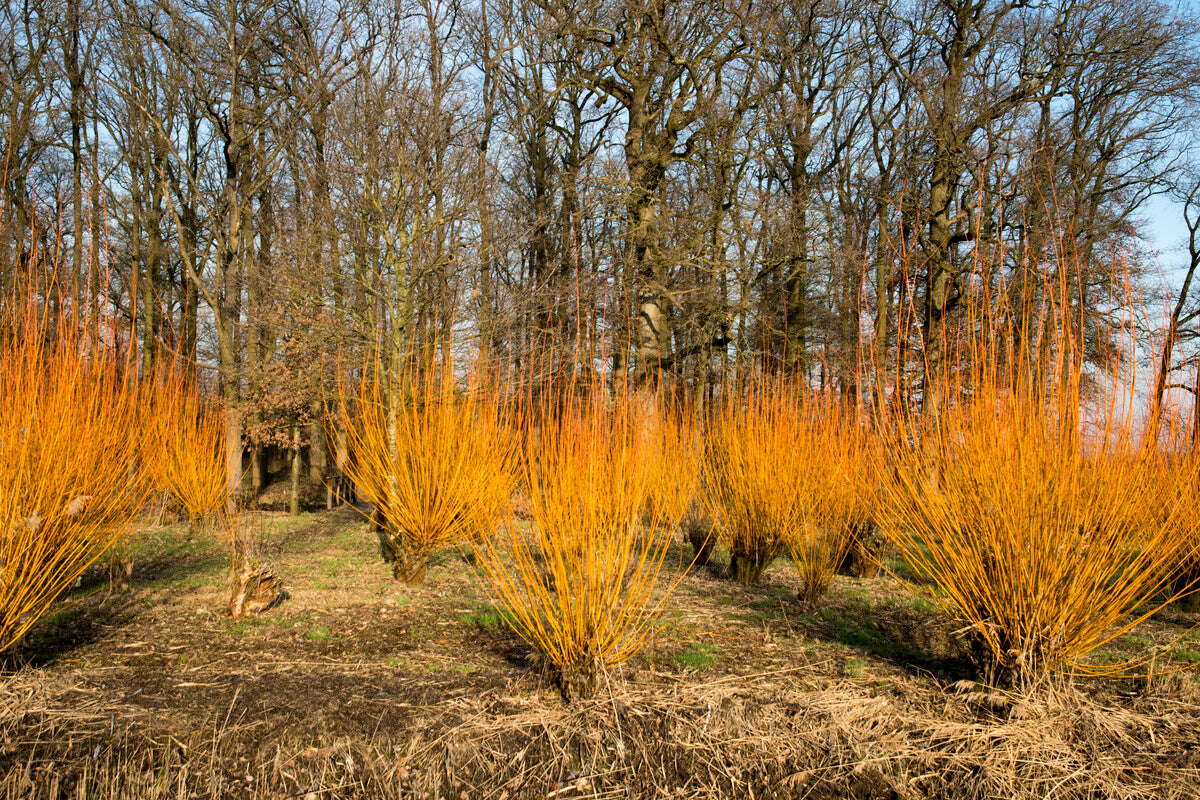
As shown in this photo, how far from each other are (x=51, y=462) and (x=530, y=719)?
2.84 m

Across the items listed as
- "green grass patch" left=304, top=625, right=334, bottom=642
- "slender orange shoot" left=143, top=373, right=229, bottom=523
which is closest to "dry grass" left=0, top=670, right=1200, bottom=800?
"green grass patch" left=304, top=625, right=334, bottom=642

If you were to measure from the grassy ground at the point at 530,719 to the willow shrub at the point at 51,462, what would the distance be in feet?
1.57

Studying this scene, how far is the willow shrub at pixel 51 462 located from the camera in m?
3.44

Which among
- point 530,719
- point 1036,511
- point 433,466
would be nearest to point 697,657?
point 530,719

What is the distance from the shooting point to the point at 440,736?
2967 millimetres

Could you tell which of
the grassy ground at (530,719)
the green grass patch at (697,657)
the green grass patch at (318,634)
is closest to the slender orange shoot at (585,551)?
the grassy ground at (530,719)

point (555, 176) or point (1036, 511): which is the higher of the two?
point (555, 176)

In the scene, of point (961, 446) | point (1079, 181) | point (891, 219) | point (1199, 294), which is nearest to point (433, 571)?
point (961, 446)

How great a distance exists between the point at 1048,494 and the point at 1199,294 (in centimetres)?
1326

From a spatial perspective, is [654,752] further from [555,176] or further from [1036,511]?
[555,176]

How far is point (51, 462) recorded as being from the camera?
3.66 metres

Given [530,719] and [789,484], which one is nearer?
[530,719]

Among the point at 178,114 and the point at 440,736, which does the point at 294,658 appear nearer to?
the point at 440,736

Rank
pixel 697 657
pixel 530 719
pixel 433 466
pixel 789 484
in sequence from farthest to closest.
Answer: pixel 789 484 → pixel 433 466 → pixel 697 657 → pixel 530 719
